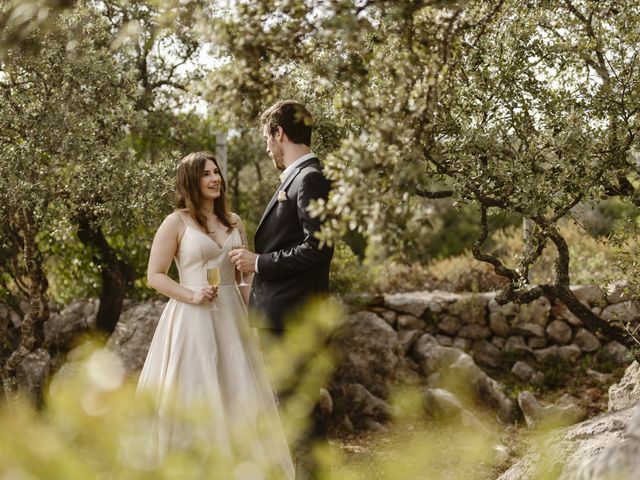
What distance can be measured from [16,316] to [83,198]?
2831mm

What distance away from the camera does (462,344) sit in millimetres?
8711

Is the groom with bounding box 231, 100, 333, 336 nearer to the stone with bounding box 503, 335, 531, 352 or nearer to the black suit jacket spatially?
the black suit jacket

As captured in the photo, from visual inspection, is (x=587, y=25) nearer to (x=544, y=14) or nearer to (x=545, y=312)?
(x=544, y=14)

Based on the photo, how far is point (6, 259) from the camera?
7.80 meters

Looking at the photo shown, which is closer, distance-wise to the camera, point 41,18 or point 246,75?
point 41,18

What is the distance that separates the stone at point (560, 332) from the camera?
8609 mm

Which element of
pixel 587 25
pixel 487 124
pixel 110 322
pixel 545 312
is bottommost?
pixel 545 312

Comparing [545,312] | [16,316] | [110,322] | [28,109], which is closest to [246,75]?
[28,109]

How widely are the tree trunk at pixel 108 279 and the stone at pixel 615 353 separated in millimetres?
5782

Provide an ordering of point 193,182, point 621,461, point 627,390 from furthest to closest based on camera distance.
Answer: point 627,390 < point 193,182 < point 621,461

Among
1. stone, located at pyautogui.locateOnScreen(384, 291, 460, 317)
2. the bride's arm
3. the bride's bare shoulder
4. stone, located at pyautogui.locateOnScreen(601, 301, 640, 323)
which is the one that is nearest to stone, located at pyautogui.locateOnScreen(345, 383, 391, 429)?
stone, located at pyautogui.locateOnScreen(384, 291, 460, 317)

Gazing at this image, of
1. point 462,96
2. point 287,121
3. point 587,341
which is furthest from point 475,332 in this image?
point 287,121

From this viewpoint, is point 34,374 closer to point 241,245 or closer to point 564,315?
point 241,245

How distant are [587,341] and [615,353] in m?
0.35
